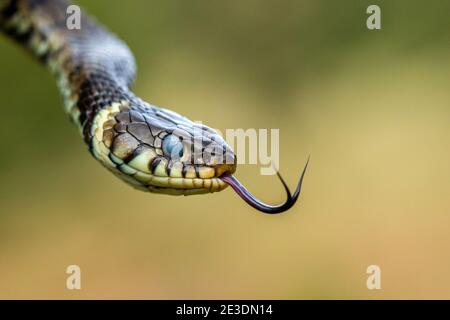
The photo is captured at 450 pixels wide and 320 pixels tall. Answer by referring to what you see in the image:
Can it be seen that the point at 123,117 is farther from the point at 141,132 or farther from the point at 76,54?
the point at 76,54

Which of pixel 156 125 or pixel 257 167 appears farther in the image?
pixel 257 167

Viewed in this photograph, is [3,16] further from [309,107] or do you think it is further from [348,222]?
[309,107]

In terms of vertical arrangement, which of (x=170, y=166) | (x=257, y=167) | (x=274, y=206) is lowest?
(x=274, y=206)

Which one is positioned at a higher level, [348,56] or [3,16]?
[348,56]

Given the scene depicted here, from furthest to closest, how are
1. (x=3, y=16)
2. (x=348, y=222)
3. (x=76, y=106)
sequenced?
1. (x=348, y=222)
2. (x=3, y=16)
3. (x=76, y=106)

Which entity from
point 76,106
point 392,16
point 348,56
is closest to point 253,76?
point 348,56

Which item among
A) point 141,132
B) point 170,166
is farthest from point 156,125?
point 170,166

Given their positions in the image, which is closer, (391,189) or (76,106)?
(76,106)

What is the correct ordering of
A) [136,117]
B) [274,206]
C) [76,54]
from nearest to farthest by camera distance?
1. [274,206]
2. [136,117]
3. [76,54]
